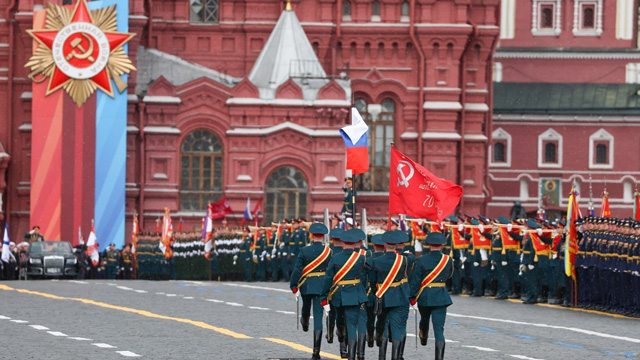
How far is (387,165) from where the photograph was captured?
52.6 m

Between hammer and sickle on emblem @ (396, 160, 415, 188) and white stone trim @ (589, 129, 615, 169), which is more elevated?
white stone trim @ (589, 129, 615, 169)

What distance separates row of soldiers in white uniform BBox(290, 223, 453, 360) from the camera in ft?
58.2

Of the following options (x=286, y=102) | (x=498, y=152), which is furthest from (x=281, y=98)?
(x=498, y=152)

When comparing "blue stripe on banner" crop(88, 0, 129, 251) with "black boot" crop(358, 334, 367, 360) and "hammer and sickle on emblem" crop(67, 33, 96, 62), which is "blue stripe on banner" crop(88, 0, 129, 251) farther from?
"black boot" crop(358, 334, 367, 360)

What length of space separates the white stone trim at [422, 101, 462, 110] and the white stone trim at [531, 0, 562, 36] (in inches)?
737

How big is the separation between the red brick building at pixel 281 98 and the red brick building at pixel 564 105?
477 inches

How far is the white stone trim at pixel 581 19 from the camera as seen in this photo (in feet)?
228

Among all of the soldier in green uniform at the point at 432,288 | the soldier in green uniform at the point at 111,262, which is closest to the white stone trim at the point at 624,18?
the soldier in green uniform at the point at 111,262

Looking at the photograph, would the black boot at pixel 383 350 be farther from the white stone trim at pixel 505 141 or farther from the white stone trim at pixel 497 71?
the white stone trim at pixel 497 71

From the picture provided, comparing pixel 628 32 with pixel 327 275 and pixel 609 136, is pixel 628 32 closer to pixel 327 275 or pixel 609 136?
pixel 609 136

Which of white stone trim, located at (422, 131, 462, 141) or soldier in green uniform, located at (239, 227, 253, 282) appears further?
white stone trim, located at (422, 131, 462, 141)

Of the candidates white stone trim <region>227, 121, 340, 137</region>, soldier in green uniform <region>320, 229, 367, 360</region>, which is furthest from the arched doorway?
soldier in green uniform <region>320, 229, 367, 360</region>

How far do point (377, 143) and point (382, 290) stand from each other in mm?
35087

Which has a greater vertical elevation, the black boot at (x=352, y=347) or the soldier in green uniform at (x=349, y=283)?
the soldier in green uniform at (x=349, y=283)
